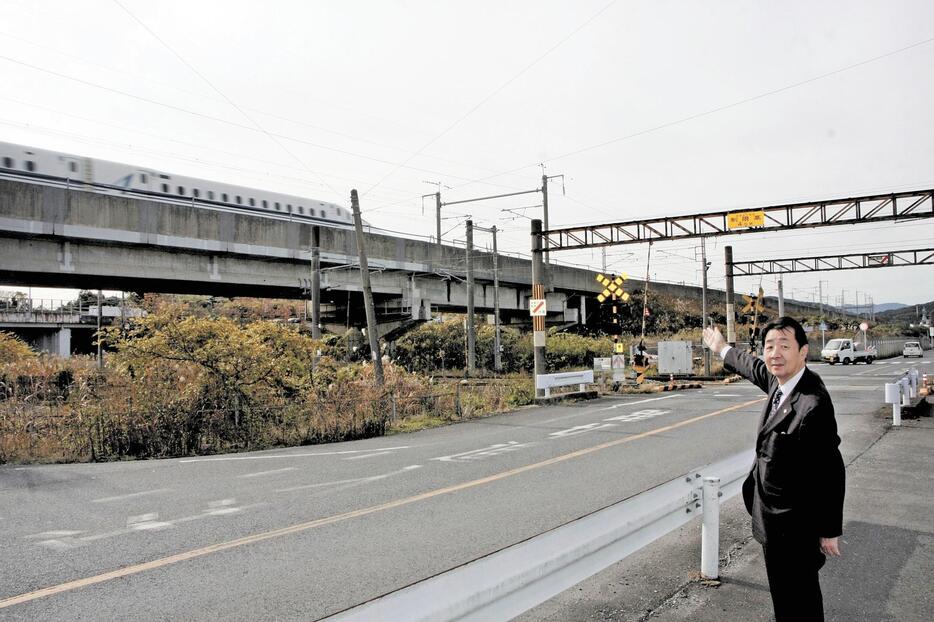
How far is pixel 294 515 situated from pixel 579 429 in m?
8.51

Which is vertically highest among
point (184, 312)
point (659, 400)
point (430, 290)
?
point (430, 290)

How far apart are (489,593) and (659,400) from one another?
20199mm

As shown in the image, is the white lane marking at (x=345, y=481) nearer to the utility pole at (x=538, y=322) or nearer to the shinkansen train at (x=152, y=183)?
the utility pole at (x=538, y=322)

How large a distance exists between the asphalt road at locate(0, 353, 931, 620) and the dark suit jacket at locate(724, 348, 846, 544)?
2.38 m

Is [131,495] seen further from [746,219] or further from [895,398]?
[746,219]

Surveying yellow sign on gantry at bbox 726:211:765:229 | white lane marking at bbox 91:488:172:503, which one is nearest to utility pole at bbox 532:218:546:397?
yellow sign on gantry at bbox 726:211:765:229

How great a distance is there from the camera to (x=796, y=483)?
10.5ft

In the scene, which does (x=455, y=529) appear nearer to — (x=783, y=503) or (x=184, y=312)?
→ (x=783, y=503)

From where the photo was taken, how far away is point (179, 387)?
13.5m

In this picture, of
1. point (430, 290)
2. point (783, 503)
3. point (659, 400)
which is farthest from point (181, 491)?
point (430, 290)

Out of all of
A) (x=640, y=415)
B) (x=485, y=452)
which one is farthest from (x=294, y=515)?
(x=640, y=415)

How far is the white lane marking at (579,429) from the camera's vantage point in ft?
44.4

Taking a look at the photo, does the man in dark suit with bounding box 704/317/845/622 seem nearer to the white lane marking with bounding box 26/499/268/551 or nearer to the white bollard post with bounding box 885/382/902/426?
the white lane marking with bounding box 26/499/268/551

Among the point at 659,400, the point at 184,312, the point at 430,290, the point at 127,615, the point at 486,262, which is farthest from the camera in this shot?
the point at 486,262
